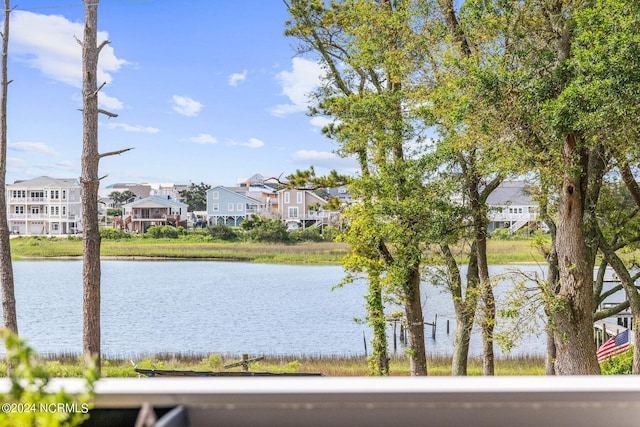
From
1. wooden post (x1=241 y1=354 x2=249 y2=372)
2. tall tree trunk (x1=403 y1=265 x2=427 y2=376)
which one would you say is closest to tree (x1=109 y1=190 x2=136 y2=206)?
wooden post (x1=241 y1=354 x2=249 y2=372)

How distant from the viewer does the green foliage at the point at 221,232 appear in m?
7.30

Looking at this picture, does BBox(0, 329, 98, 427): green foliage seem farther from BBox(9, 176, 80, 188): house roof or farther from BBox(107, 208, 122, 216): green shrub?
BBox(9, 176, 80, 188): house roof

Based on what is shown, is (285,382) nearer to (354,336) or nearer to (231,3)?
(354,336)

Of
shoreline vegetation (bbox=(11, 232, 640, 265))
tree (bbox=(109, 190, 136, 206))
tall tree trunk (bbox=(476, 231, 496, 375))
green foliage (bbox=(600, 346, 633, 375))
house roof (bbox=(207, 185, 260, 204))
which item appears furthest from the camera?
house roof (bbox=(207, 185, 260, 204))

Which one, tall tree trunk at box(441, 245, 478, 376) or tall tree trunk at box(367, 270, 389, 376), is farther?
tall tree trunk at box(367, 270, 389, 376)

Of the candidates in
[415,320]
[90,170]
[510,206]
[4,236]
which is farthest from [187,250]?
A: [510,206]

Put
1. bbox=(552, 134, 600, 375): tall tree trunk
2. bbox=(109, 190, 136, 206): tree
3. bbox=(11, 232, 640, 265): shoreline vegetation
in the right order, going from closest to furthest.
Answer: bbox=(552, 134, 600, 375): tall tree trunk → bbox=(11, 232, 640, 265): shoreline vegetation → bbox=(109, 190, 136, 206): tree

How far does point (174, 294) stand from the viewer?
7730 millimetres

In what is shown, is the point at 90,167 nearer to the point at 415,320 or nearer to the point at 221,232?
the point at 221,232

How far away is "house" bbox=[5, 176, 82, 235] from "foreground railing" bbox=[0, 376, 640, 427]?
6.60 metres

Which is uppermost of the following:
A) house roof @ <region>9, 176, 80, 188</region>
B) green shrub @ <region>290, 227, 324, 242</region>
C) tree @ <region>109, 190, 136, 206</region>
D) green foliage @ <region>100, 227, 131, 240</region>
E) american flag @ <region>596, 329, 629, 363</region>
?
house roof @ <region>9, 176, 80, 188</region>

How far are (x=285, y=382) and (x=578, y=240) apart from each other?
3.90 metres

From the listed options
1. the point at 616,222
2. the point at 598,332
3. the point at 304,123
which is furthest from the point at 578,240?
the point at 304,123

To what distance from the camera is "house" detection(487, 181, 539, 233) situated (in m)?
5.75
